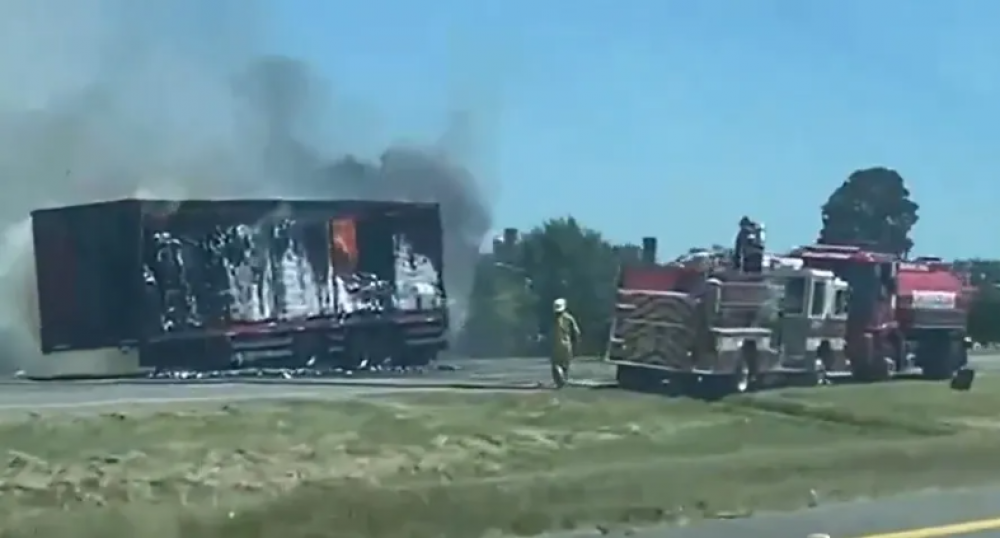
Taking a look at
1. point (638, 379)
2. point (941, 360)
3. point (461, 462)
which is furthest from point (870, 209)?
point (461, 462)

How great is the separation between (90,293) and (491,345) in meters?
10.4

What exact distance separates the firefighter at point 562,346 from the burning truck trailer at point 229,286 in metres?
5.21

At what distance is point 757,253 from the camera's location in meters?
27.2

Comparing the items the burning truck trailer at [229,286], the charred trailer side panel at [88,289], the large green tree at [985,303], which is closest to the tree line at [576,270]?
the large green tree at [985,303]

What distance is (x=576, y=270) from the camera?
41344 mm

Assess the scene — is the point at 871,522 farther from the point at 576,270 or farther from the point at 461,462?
the point at 576,270

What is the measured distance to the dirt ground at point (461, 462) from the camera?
45.3ft

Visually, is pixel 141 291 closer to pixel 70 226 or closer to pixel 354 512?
pixel 70 226

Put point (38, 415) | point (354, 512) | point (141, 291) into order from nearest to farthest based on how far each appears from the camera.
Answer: point (354, 512), point (38, 415), point (141, 291)

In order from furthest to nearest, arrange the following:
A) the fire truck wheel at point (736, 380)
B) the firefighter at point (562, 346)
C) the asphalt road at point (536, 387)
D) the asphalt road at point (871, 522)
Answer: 1. the firefighter at point (562, 346)
2. the fire truck wheel at point (736, 380)
3. the asphalt road at point (536, 387)
4. the asphalt road at point (871, 522)

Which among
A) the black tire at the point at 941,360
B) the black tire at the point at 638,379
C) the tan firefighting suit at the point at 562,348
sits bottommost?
the black tire at the point at 941,360

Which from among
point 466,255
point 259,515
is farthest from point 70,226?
point 259,515

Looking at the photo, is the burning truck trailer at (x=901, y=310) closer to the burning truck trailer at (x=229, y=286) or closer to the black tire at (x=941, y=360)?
the black tire at (x=941, y=360)

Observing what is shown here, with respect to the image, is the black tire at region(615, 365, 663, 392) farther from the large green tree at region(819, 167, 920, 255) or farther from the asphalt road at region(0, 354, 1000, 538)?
the large green tree at region(819, 167, 920, 255)
